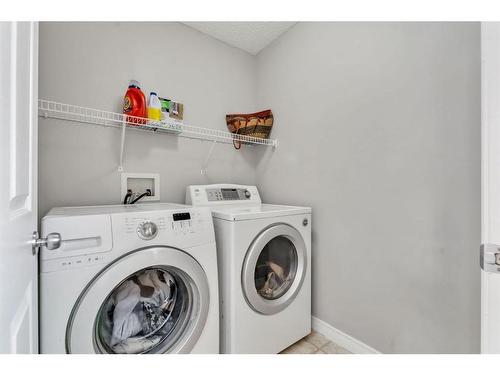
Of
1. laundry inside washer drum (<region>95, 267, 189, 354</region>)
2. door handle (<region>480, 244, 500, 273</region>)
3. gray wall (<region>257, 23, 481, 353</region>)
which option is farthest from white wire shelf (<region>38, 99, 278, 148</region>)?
door handle (<region>480, 244, 500, 273</region>)

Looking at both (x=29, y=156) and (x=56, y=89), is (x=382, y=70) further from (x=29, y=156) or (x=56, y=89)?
(x=56, y=89)

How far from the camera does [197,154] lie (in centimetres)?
186

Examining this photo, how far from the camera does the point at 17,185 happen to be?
50 centimetres

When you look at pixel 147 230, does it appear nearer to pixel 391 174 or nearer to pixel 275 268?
pixel 275 268

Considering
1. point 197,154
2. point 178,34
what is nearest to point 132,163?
point 197,154

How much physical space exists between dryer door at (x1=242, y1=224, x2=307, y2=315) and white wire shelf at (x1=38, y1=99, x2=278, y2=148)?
2.79 feet

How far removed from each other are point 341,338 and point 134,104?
6.49ft

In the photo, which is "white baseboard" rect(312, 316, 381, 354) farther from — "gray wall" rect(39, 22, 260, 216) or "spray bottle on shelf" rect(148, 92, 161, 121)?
"spray bottle on shelf" rect(148, 92, 161, 121)

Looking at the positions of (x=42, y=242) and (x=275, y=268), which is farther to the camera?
(x=275, y=268)

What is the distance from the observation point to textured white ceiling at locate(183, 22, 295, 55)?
1824 mm

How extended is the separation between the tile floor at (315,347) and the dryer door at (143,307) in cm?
74

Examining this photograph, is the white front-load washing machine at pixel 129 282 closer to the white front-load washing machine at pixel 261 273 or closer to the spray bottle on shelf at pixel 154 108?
the white front-load washing machine at pixel 261 273

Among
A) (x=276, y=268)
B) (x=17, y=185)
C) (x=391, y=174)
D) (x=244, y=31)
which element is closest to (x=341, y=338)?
(x=276, y=268)
